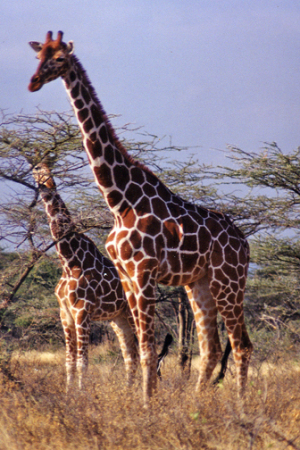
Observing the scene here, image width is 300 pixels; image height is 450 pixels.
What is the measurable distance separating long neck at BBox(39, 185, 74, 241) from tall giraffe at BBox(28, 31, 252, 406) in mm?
2002

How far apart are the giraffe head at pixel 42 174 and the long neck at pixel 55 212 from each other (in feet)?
0.25

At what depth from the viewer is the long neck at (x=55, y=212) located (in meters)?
8.16

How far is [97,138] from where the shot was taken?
624 cm

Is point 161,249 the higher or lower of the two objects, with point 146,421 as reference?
higher

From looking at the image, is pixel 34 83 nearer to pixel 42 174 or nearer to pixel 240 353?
pixel 42 174

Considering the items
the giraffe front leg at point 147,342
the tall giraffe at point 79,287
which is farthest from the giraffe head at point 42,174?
the giraffe front leg at point 147,342

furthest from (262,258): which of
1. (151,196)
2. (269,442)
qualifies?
(269,442)

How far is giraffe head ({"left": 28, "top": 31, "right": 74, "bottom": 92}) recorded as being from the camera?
5.82 meters

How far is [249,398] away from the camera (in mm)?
5789

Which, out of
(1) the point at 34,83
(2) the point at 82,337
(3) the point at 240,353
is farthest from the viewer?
(2) the point at 82,337

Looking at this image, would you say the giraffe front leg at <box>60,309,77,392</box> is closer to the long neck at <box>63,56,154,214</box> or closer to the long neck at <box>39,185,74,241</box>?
the long neck at <box>39,185,74,241</box>

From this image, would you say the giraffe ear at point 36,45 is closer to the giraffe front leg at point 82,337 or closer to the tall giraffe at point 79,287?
the tall giraffe at point 79,287

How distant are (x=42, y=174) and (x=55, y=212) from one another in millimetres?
614

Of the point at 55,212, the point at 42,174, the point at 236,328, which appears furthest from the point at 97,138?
the point at 236,328
